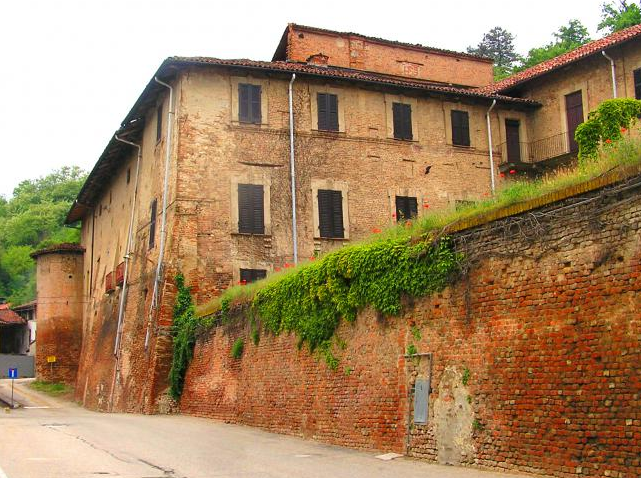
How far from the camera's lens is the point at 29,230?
9106 cm

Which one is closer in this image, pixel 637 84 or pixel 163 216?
pixel 637 84

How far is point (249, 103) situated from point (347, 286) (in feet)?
46.4

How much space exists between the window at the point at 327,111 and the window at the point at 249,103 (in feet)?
7.44

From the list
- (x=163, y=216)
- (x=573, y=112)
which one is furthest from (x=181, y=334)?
(x=573, y=112)

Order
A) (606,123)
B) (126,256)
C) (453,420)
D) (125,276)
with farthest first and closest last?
1. (126,256)
2. (125,276)
3. (606,123)
4. (453,420)

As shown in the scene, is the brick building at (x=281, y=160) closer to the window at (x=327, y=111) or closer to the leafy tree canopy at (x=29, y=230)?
the window at (x=327, y=111)

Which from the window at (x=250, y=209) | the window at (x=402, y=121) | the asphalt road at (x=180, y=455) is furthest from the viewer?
the window at (x=402, y=121)

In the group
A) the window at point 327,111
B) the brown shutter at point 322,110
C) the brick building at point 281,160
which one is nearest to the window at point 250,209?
the brick building at point 281,160

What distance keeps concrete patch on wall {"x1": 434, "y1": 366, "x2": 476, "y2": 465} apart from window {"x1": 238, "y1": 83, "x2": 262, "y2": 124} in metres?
17.3

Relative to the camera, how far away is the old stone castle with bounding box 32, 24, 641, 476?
27297 mm

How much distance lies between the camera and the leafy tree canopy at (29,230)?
290 ft

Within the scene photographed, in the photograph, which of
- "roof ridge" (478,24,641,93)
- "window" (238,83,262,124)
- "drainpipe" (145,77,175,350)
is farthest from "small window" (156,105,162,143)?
"roof ridge" (478,24,641,93)

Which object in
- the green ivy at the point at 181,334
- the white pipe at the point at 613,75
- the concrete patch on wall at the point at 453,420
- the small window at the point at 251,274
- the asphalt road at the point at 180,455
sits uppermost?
the white pipe at the point at 613,75

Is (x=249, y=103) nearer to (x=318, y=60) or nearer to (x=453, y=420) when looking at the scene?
(x=318, y=60)
